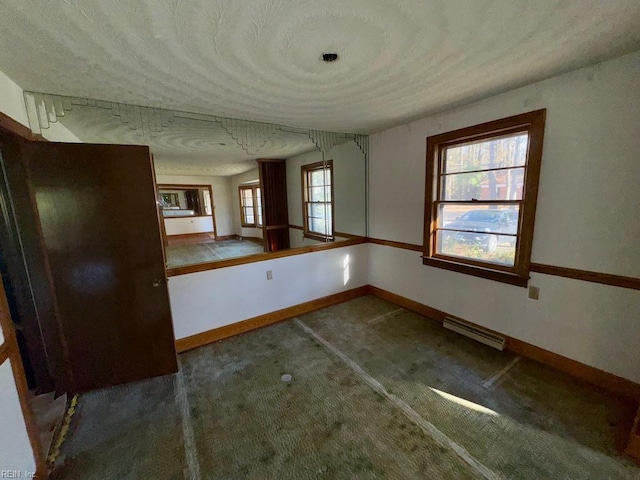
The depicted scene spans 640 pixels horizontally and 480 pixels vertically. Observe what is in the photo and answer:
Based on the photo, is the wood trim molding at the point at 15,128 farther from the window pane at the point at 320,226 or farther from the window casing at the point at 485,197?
the window pane at the point at 320,226

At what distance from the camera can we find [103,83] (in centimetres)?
181

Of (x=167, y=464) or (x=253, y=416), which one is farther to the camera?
(x=253, y=416)

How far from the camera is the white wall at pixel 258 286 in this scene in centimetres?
261

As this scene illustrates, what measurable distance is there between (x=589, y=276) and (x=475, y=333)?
104cm

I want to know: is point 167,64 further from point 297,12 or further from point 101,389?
point 101,389

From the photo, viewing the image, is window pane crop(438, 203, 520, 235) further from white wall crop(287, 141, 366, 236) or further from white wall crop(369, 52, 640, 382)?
white wall crop(287, 141, 366, 236)

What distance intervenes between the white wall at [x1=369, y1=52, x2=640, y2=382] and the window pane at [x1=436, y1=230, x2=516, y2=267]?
23cm

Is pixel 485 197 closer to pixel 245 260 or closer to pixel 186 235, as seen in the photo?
pixel 245 260

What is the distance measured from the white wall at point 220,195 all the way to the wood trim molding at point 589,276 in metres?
8.07

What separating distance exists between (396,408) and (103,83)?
3.08 metres

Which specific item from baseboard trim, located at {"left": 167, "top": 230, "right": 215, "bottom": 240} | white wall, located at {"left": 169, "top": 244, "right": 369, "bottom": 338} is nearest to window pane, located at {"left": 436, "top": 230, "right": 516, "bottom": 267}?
white wall, located at {"left": 169, "top": 244, "right": 369, "bottom": 338}

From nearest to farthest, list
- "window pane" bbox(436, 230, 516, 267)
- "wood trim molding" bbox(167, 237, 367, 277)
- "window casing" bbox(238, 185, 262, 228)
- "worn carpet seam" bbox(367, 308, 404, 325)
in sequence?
"window pane" bbox(436, 230, 516, 267) → "wood trim molding" bbox(167, 237, 367, 277) → "worn carpet seam" bbox(367, 308, 404, 325) → "window casing" bbox(238, 185, 262, 228)

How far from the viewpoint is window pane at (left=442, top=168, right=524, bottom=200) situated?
2.29 meters

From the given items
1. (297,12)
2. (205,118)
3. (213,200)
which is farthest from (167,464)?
(213,200)
